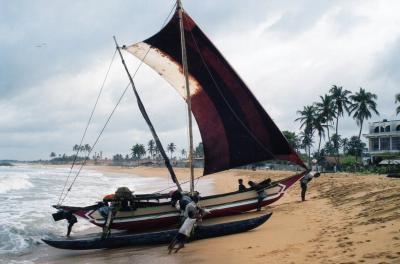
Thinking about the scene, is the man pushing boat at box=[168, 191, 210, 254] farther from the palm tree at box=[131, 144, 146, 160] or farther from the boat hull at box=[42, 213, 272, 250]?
the palm tree at box=[131, 144, 146, 160]

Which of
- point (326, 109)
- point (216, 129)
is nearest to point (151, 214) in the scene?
point (216, 129)

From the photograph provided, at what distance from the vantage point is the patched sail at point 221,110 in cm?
1501

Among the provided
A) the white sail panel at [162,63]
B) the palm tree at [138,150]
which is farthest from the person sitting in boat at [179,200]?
the palm tree at [138,150]

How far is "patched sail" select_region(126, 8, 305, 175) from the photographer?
49.2ft

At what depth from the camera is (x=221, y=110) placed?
15.7 metres

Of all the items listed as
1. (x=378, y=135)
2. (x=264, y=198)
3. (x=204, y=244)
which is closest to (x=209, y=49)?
(x=264, y=198)

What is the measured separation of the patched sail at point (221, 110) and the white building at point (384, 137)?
5404 centimetres

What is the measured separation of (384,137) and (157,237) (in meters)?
60.7

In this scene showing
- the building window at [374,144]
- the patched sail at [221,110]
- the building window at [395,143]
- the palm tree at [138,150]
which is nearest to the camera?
the patched sail at [221,110]

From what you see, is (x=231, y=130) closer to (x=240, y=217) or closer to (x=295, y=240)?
(x=240, y=217)

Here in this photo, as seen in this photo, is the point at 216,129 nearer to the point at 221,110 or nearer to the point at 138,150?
the point at 221,110

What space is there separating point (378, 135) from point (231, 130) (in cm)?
5584

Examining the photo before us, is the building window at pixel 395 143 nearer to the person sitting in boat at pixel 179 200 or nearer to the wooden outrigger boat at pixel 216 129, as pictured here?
the wooden outrigger boat at pixel 216 129

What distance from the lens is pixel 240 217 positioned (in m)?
14.9
